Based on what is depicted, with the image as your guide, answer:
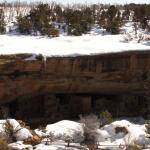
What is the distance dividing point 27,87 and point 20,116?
6.03 feet

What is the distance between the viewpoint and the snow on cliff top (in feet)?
68.9

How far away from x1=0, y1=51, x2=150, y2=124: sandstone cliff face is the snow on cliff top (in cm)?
35

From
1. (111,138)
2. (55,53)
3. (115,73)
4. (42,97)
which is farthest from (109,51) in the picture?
(111,138)

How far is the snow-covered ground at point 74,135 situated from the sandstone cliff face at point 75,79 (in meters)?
3.94

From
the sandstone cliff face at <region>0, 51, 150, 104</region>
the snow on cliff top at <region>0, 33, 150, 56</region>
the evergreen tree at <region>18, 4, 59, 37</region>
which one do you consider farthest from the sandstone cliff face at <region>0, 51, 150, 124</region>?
the evergreen tree at <region>18, 4, 59, 37</region>

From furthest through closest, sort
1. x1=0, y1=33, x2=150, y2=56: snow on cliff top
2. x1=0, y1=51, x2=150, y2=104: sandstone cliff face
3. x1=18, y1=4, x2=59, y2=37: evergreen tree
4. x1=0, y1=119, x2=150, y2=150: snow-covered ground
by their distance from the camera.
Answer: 1. x1=18, y1=4, x2=59, y2=37: evergreen tree
2. x1=0, y1=33, x2=150, y2=56: snow on cliff top
3. x1=0, y1=51, x2=150, y2=104: sandstone cliff face
4. x1=0, y1=119, x2=150, y2=150: snow-covered ground

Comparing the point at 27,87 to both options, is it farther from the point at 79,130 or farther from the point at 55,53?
the point at 79,130

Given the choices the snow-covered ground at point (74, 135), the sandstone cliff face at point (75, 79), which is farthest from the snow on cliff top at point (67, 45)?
the snow-covered ground at point (74, 135)

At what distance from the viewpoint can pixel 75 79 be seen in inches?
877

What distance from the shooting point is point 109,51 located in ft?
72.0

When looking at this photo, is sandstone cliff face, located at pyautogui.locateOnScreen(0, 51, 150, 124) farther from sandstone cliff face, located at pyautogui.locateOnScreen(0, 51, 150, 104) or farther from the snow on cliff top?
the snow on cliff top

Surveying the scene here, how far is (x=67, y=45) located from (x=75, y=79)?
1.76m

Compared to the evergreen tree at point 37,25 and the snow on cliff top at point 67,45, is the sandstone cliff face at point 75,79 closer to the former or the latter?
the snow on cliff top at point 67,45

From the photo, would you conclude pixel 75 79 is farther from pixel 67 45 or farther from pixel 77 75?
pixel 67 45
